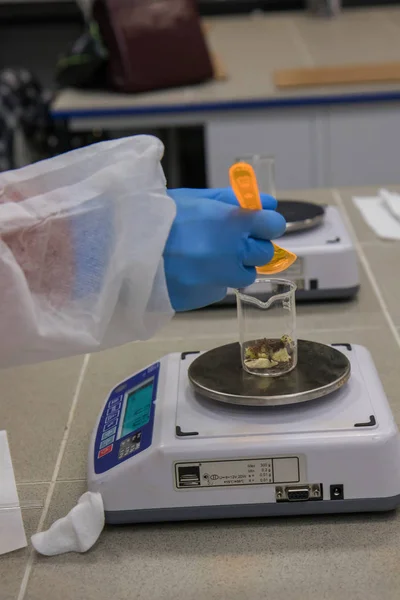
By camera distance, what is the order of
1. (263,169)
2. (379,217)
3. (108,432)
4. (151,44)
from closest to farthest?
1. (108,432)
2. (263,169)
3. (379,217)
4. (151,44)

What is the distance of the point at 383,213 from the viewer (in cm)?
162

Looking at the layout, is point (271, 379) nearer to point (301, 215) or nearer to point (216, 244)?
point (216, 244)

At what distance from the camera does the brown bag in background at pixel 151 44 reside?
2637mm

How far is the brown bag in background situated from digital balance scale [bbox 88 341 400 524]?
78.9 inches

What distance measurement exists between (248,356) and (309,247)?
16.8 inches

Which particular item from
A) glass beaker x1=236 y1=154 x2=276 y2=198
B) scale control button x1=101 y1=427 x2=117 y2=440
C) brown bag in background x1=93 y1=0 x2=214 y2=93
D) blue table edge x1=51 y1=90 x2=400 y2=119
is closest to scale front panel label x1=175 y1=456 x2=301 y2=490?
scale control button x1=101 y1=427 x2=117 y2=440

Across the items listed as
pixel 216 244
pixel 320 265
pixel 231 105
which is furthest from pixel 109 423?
pixel 231 105

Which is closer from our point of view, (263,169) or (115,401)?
(115,401)

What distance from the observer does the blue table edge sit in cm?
252

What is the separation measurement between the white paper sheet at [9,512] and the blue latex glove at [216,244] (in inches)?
10.9

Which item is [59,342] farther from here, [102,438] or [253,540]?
[253,540]

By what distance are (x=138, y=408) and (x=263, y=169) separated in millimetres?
697

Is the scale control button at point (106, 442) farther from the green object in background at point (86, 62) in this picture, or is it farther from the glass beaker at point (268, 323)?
the green object in background at point (86, 62)

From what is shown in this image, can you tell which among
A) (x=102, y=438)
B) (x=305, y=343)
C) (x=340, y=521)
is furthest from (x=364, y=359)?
(x=102, y=438)
